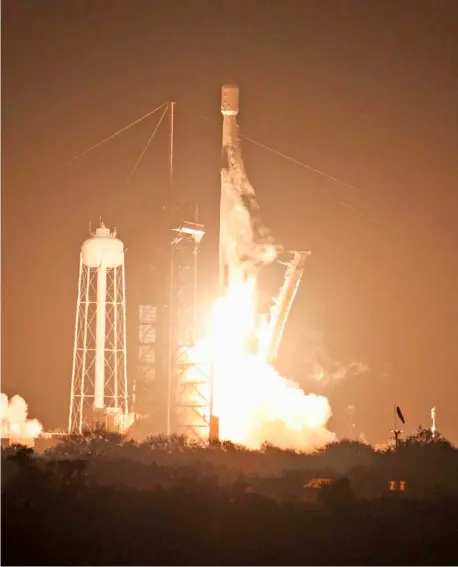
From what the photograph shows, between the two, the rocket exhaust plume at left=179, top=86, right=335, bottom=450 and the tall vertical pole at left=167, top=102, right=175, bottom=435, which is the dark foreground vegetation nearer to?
the tall vertical pole at left=167, top=102, right=175, bottom=435

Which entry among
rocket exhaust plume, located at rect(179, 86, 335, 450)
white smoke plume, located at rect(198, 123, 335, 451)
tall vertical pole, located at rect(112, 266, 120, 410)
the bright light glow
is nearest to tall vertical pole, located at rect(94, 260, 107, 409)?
tall vertical pole, located at rect(112, 266, 120, 410)

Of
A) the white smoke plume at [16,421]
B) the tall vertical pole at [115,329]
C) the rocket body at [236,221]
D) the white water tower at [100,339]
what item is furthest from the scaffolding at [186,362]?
the white smoke plume at [16,421]

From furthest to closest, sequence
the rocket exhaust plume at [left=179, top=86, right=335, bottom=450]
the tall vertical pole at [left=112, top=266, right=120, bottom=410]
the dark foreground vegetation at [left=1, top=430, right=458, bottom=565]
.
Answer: the tall vertical pole at [left=112, top=266, right=120, bottom=410] → the rocket exhaust plume at [left=179, top=86, right=335, bottom=450] → the dark foreground vegetation at [left=1, top=430, right=458, bottom=565]

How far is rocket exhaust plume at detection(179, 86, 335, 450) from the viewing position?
47.7 m

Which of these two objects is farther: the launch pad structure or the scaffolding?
the launch pad structure

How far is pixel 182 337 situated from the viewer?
162 ft

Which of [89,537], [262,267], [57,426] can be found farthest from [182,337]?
[89,537]

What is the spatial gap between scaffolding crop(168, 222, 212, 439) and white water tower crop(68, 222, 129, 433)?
2.94m

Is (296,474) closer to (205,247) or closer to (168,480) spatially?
(168,480)

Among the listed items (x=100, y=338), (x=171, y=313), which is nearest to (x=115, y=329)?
(x=100, y=338)

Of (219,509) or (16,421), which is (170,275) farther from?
(219,509)

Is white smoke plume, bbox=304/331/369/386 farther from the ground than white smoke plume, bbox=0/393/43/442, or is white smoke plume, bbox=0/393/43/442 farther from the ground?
white smoke plume, bbox=304/331/369/386

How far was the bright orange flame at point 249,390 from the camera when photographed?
1879 inches

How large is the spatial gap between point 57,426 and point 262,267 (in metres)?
10.5
